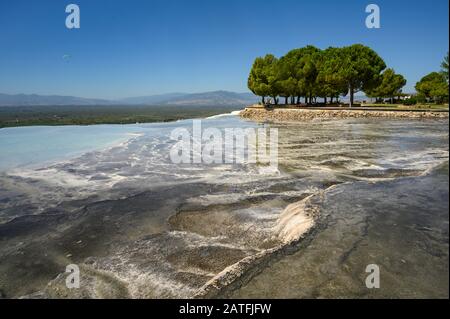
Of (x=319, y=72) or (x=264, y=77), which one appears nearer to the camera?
(x=319, y=72)

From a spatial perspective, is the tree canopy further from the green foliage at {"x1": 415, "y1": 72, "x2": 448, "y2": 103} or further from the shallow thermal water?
the shallow thermal water

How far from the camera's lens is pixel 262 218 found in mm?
9930

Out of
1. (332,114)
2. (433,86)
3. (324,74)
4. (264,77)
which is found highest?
(264,77)

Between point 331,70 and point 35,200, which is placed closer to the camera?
point 35,200

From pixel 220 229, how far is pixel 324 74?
53.1m

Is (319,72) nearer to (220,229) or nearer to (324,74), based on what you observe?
(324,74)

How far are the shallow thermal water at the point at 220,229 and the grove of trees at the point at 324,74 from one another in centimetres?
4163

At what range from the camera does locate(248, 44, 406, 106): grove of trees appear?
55281mm

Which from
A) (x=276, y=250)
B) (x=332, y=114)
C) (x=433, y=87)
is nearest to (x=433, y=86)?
(x=433, y=87)

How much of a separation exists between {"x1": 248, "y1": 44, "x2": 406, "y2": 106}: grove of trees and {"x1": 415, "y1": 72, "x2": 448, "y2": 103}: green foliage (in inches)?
170

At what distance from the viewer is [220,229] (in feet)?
30.6
